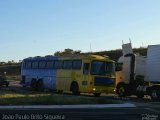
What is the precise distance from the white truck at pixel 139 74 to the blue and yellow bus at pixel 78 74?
0.81m

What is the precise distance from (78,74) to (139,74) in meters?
4.27

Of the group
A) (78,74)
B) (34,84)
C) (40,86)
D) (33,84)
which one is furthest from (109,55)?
(78,74)

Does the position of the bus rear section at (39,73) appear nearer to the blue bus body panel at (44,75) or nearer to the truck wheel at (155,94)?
the blue bus body panel at (44,75)

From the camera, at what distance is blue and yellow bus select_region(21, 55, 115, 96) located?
121 feet

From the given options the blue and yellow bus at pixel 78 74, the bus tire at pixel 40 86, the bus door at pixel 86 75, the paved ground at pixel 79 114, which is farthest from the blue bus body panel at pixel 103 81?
the paved ground at pixel 79 114

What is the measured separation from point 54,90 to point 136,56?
331 inches

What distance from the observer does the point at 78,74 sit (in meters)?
37.6

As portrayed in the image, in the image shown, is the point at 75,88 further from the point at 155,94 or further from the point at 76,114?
the point at 76,114

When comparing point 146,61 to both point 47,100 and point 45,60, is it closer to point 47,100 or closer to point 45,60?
point 45,60

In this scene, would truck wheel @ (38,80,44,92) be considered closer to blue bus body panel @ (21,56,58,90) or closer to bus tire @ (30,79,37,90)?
blue bus body panel @ (21,56,58,90)

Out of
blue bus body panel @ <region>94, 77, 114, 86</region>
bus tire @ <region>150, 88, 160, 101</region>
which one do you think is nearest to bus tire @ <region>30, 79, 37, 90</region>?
blue bus body panel @ <region>94, 77, 114, 86</region>

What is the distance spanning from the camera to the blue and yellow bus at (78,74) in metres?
36.9

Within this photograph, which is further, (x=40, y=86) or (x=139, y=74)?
(x=40, y=86)

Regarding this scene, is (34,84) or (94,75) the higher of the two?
(94,75)
